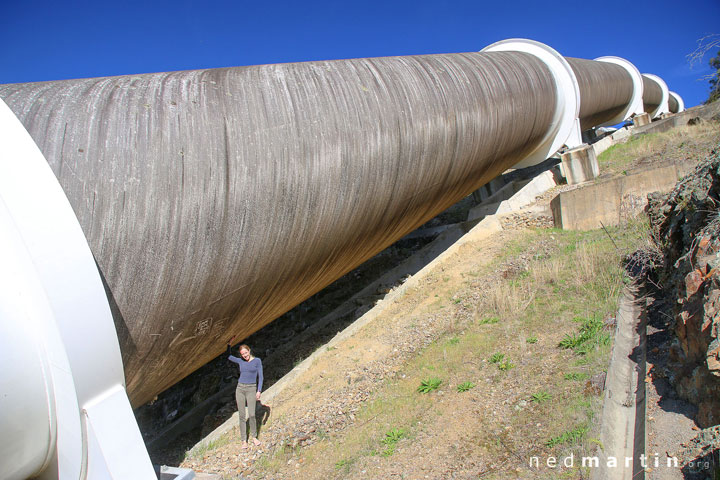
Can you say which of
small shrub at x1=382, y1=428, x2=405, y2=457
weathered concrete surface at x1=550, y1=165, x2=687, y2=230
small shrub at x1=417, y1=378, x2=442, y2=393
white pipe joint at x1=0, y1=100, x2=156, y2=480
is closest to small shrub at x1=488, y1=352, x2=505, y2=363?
small shrub at x1=417, y1=378, x2=442, y2=393

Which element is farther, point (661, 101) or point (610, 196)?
point (661, 101)

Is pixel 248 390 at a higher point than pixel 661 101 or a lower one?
lower

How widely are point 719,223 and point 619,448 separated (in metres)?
1.69

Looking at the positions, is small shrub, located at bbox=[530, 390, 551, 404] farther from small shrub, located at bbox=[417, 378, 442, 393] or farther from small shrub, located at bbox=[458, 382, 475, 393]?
small shrub, located at bbox=[417, 378, 442, 393]

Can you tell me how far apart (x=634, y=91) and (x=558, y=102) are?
32.7ft

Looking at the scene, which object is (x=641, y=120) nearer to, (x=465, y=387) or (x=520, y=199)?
(x=520, y=199)

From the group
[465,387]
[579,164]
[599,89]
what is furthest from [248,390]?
[599,89]

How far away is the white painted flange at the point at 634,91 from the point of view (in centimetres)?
1636

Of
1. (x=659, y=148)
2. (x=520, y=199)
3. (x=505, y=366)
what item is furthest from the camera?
(x=659, y=148)

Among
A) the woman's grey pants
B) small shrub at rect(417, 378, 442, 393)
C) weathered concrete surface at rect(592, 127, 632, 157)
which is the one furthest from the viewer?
weathered concrete surface at rect(592, 127, 632, 157)

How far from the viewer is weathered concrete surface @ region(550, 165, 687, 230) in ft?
25.6

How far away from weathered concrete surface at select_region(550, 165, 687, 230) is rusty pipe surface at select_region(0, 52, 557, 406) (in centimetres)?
365

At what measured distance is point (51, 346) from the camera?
1810 millimetres

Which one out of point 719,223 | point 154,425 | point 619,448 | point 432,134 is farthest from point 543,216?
point 154,425
